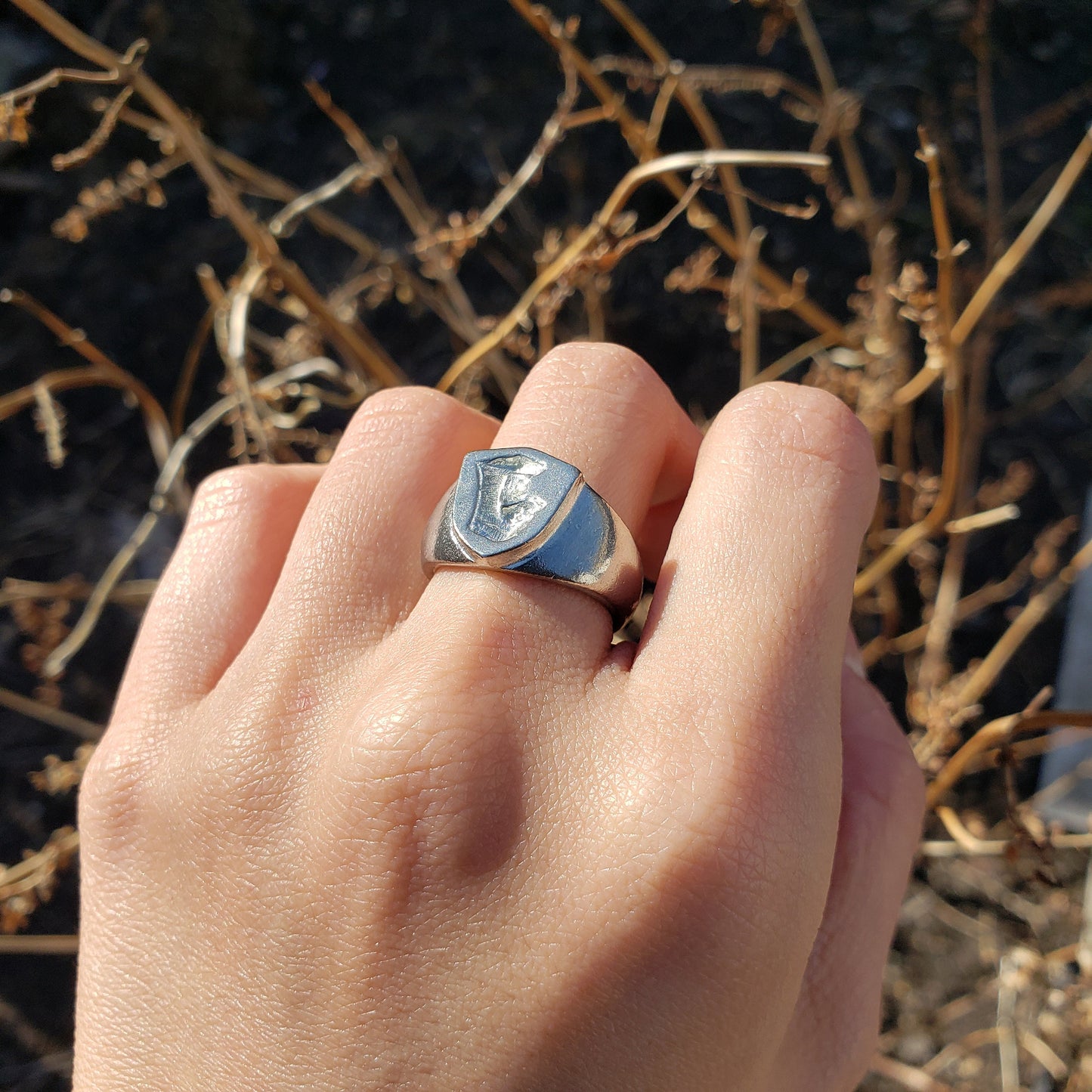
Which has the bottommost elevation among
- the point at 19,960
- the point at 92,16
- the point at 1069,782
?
the point at 1069,782

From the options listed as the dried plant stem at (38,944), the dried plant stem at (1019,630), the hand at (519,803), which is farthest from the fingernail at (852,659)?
the dried plant stem at (38,944)

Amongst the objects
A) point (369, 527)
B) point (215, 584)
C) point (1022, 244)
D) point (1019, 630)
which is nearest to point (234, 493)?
point (215, 584)

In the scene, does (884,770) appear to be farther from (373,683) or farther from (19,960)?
(19,960)

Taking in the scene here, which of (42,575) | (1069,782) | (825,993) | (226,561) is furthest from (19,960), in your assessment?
(1069,782)

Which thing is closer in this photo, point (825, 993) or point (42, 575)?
point (825, 993)

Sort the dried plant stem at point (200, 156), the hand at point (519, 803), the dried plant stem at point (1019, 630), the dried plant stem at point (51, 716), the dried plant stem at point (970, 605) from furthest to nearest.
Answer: the dried plant stem at point (970, 605), the dried plant stem at point (51, 716), the dried plant stem at point (1019, 630), the dried plant stem at point (200, 156), the hand at point (519, 803)

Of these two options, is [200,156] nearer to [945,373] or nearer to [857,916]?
[945,373]

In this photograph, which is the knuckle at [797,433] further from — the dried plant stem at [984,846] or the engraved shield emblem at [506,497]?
the dried plant stem at [984,846]
